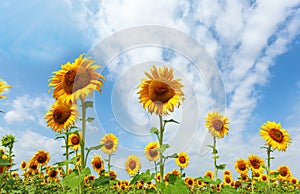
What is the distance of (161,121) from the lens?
383 cm

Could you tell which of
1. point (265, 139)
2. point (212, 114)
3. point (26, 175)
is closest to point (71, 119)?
point (212, 114)

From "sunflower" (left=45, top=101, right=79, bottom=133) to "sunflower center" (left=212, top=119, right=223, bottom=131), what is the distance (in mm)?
3851

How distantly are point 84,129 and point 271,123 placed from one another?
5.86m

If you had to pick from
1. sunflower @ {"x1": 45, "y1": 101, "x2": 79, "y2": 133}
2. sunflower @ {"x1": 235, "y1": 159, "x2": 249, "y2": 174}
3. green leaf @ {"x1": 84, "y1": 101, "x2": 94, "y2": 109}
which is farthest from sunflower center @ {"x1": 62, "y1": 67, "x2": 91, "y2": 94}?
sunflower @ {"x1": 235, "y1": 159, "x2": 249, "y2": 174}

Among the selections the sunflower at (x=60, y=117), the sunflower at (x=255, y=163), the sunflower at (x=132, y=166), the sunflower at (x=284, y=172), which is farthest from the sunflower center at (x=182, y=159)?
the sunflower at (x=60, y=117)

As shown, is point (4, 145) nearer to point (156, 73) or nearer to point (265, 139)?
point (156, 73)

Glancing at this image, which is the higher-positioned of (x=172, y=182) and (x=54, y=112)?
(x=54, y=112)

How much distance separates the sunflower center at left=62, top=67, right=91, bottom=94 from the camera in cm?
355

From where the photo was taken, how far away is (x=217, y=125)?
280 inches

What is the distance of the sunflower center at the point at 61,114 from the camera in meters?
4.85

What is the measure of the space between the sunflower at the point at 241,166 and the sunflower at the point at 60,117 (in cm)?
693

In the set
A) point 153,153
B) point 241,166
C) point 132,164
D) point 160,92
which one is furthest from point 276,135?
point 132,164

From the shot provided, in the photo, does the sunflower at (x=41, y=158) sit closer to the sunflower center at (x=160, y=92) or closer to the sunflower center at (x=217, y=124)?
the sunflower center at (x=217, y=124)

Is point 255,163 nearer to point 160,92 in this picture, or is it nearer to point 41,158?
point 160,92
